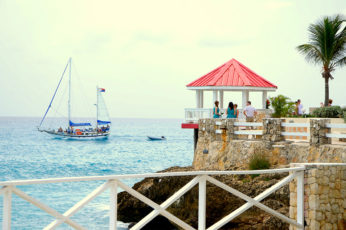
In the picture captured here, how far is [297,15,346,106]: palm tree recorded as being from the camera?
90.3ft

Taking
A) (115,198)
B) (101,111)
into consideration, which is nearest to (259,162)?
(115,198)

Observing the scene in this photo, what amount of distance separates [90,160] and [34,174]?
1430 centimetres

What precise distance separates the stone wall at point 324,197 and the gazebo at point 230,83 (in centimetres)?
1956

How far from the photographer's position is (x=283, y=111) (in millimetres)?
26922

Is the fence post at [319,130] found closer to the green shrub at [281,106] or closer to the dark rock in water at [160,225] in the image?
the dark rock in water at [160,225]

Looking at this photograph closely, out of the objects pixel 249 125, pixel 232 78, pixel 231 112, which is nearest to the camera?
pixel 249 125

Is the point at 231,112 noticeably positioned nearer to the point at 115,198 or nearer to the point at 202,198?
the point at 202,198

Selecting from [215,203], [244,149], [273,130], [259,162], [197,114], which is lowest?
[215,203]

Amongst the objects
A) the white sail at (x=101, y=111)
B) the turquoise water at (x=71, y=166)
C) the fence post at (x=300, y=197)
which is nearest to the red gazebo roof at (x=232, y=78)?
the turquoise water at (x=71, y=166)

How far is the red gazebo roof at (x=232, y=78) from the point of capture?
27698mm

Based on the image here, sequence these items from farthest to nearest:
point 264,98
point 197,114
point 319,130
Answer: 1. point 264,98
2. point 197,114
3. point 319,130

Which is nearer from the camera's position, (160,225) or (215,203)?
(215,203)

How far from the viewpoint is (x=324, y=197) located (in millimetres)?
7551

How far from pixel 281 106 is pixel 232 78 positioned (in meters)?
3.21
